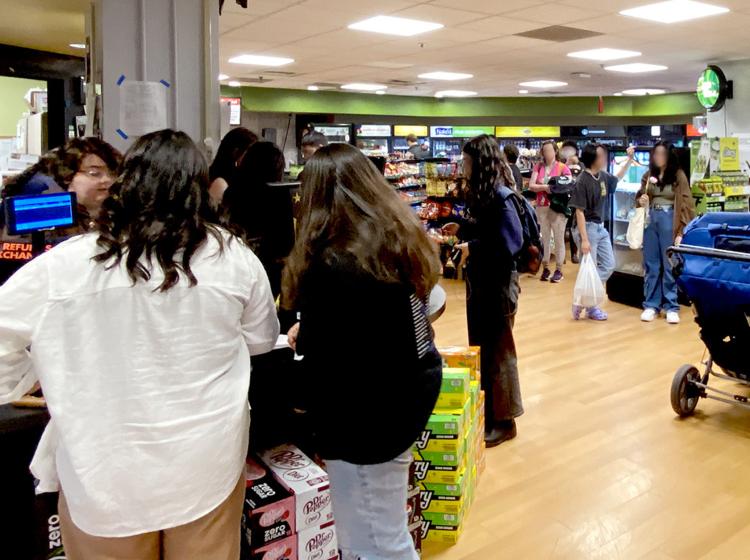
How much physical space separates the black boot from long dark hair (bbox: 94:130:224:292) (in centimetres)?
258

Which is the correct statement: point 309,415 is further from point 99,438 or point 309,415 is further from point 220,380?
point 99,438

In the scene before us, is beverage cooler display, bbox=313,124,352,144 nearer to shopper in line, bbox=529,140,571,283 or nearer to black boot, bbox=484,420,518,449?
shopper in line, bbox=529,140,571,283

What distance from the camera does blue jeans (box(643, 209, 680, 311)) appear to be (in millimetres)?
6340

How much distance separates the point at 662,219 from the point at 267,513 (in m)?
5.31

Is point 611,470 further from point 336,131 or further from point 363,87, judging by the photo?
point 336,131

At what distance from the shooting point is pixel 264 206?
292 cm

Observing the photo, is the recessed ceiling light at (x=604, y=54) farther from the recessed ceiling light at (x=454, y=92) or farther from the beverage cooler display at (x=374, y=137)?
the beverage cooler display at (x=374, y=137)

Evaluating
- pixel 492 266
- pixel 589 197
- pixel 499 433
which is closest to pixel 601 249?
pixel 589 197

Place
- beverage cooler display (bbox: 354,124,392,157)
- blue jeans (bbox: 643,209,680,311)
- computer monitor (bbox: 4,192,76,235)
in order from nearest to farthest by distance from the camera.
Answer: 1. computer monitor (bbox: 4,192,76,235)
2. blue jeans (bbox: 643,209,680,311)
3. beverage cooler display (bbox: 354,124,392,157)

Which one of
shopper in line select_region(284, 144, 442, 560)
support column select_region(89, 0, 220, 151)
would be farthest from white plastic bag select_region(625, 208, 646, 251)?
shopper in line select_region(284, 144, 442, 560)

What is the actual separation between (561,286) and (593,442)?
4.68m

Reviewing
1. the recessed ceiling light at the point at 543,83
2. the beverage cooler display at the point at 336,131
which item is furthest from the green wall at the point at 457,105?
the recessed ceiling light at the point at 543,83

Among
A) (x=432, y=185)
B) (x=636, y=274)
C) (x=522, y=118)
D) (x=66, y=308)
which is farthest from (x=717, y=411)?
(x=522, y=118)

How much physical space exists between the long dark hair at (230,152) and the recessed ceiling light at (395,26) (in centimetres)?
366
